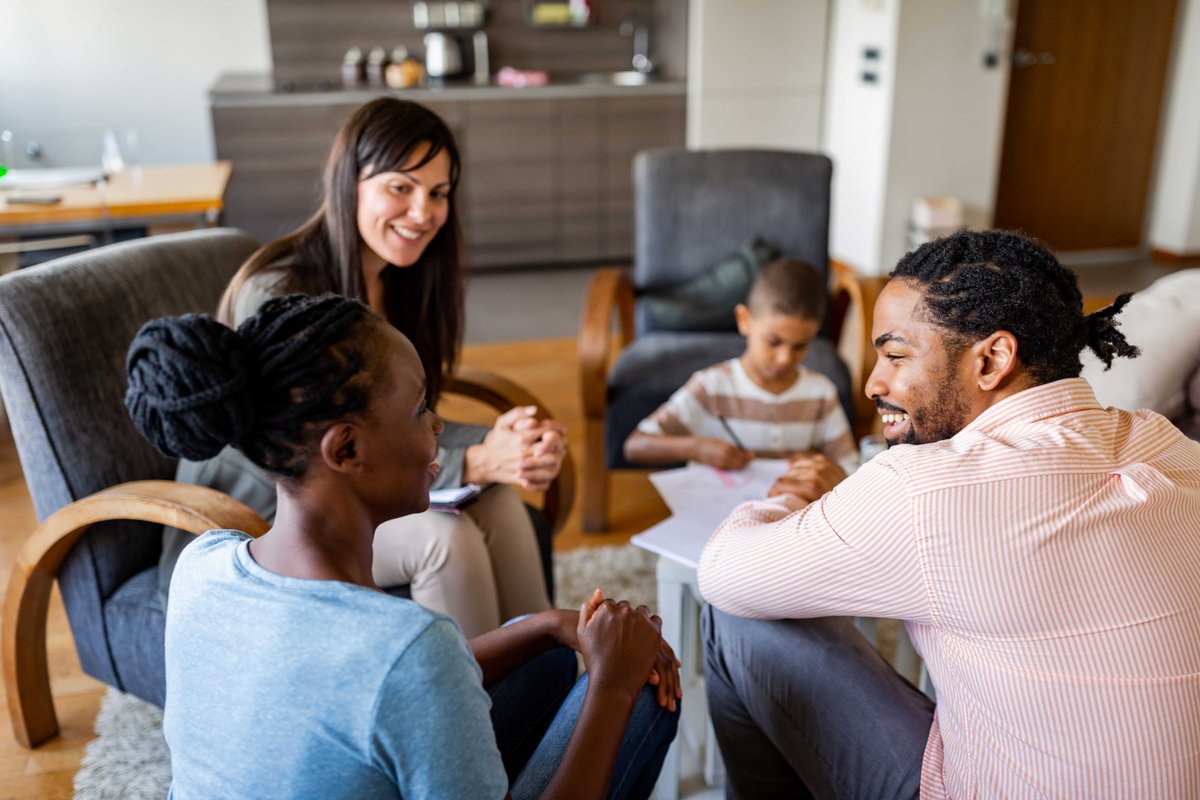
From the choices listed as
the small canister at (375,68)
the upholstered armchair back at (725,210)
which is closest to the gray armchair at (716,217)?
the upholstered armchair back at (725,210)

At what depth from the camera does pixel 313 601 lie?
912mm

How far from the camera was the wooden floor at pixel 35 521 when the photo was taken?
1.93 metres

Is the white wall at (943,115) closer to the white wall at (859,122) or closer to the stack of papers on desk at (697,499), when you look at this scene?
the white wall at (859,122)

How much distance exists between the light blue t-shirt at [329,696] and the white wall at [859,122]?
14.0 ft

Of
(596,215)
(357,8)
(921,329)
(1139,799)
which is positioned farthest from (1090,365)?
(357,8)

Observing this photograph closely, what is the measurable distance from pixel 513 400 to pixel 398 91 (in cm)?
325

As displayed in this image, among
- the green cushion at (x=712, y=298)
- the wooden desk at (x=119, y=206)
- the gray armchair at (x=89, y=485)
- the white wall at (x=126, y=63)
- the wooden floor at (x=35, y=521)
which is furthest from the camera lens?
the white wall at (x=126, y=63)

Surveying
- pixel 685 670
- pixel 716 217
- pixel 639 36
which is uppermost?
pixel 639 36

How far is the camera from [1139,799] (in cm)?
106

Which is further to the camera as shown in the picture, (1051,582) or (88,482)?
(88,482)

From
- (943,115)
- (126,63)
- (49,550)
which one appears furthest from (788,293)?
(126,63)

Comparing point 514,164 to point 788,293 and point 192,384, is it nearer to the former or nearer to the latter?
point 788,293

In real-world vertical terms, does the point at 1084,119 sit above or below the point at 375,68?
below

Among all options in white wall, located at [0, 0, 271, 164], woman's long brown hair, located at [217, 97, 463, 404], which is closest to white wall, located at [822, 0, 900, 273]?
white wall, located at [0, 0, 271, 164]
